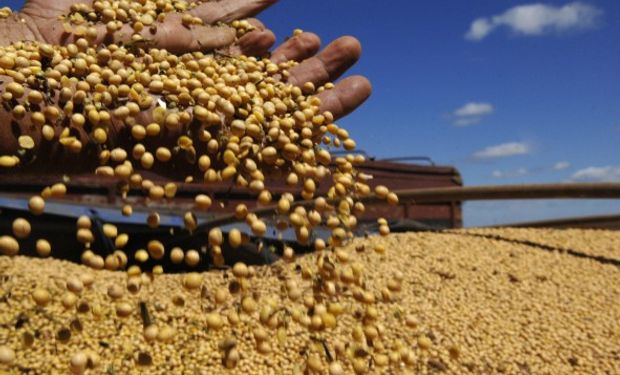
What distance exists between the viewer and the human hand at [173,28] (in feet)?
7.39

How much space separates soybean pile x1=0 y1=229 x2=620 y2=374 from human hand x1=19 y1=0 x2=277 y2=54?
1021 millimetres

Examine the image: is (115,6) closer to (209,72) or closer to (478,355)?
(209,72)

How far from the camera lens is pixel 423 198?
202 inches

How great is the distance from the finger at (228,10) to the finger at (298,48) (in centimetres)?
27

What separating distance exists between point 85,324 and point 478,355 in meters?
2.29

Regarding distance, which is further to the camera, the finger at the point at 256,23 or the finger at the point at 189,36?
the finger at the point at 256,23

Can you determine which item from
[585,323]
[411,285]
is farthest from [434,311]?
[585,323]

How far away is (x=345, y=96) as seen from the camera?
7.73 feet

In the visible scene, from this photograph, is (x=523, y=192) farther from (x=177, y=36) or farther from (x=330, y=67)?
(x=177, y=36)

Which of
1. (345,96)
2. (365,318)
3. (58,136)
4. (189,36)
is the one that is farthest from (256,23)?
(365,318)

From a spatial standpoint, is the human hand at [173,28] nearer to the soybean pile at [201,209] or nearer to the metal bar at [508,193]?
the soybean pile at [201,209]

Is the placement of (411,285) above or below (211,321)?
below

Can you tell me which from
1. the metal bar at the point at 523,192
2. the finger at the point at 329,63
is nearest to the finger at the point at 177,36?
the finger at the point at 329,63

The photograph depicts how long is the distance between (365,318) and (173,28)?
56.7 inches
